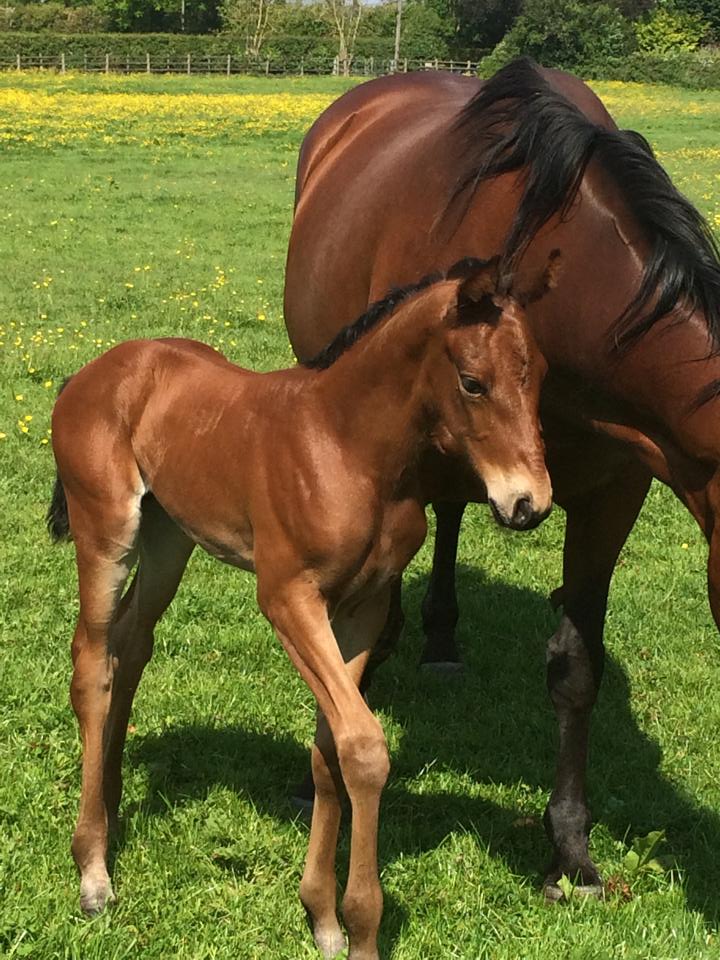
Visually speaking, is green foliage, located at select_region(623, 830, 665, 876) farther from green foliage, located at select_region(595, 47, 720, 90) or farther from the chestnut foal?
green foliage, located at select_region(595, 47, 720, 90)

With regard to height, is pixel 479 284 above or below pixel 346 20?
above

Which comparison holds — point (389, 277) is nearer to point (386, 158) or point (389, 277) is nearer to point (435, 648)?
point (386, 158)

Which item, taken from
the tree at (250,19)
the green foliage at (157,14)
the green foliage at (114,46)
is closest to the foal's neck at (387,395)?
the green foliage at (114,46)

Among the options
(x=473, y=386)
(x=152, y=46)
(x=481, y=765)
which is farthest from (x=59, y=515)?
(x=152, y=46)

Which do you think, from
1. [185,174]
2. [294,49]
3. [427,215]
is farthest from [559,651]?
[294,49]

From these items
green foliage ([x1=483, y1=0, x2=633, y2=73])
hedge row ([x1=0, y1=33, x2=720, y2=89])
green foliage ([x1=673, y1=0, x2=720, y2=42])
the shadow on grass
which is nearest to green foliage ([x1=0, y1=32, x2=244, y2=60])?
hedge row ([x1=0, y1=33, x2=720, y2=89])

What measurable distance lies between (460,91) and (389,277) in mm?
A: 1962

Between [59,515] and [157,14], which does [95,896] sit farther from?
[157,14]

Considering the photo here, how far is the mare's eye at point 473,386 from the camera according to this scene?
2.25 meters

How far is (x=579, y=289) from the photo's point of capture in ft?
9.14

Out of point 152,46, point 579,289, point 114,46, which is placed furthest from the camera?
point 152,46

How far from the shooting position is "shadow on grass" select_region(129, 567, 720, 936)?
3529 mm

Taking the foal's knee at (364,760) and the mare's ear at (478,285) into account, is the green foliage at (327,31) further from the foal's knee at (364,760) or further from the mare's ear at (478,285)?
the foal's knee at (364,760)

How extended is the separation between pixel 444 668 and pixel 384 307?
260 cm
